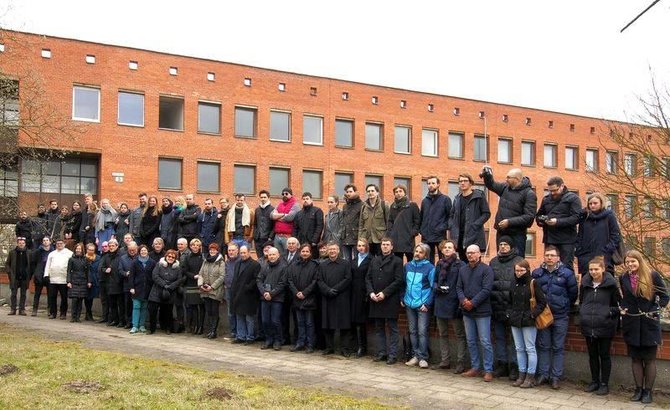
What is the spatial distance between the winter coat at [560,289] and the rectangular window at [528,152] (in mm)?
39421

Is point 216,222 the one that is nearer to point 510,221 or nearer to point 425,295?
point 425,295

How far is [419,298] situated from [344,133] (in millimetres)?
30970

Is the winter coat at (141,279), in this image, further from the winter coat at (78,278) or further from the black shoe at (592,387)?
the black shoe at (592,387)

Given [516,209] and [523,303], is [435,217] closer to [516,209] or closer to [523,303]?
[516,209]

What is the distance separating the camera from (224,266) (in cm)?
1389

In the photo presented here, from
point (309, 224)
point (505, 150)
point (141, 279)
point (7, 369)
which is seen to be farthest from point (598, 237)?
point (505, 150)

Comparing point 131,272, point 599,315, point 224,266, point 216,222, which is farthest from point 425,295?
point 131,272

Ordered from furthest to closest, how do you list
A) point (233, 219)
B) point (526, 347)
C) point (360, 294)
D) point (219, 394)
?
point (233, 219) → point (360, 294) → point (526, 347) → point (219, 394)

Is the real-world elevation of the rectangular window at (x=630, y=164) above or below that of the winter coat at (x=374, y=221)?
above

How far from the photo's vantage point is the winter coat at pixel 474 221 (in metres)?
11.0

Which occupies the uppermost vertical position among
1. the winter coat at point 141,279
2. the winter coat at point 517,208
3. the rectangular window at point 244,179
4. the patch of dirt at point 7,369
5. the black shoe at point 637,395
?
the rectangular window at point 244,179

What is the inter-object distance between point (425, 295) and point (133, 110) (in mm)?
27072

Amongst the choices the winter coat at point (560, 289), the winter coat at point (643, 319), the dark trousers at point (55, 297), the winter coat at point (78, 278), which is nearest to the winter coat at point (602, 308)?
the winter coat at point (643, 319)

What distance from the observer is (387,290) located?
11.1m
